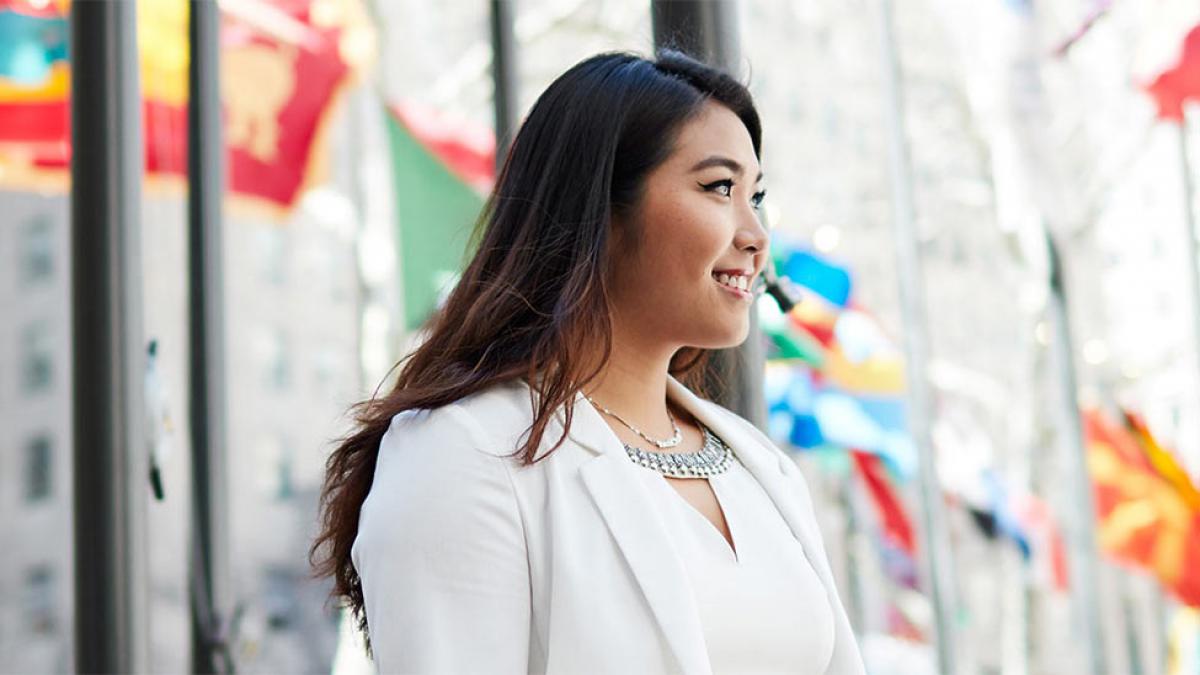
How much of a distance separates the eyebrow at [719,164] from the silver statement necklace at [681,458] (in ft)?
0.86

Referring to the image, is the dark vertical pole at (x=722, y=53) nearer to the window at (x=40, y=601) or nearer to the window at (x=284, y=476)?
the window at (x=40, y=601)

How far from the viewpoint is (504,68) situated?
3.78 meters

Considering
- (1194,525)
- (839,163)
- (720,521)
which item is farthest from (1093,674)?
(839,163)

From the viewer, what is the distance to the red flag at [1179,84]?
6367 millimetres

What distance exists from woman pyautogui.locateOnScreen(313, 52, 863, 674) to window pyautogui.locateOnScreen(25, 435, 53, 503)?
9.89 m

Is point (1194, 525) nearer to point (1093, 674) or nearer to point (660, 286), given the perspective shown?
point (1093, 674)

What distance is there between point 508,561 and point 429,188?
585 centimetres

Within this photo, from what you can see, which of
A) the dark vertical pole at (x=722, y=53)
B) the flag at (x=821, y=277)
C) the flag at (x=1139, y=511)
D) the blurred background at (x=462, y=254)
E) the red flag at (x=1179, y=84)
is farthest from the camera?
the flag at (x=1139, y=511)

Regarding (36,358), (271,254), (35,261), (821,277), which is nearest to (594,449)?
(821,277)

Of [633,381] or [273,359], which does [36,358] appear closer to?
[273,359]

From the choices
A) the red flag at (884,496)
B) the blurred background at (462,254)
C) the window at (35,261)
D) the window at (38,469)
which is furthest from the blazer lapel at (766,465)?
the window at (35,261)

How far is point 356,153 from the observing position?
10.9 m

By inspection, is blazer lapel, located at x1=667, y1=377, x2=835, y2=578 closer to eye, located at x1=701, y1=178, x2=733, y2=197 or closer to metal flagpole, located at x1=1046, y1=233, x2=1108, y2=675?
eye, located at x1=701, y1=178, x2=733, y2=197

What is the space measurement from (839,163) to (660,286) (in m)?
15.8
